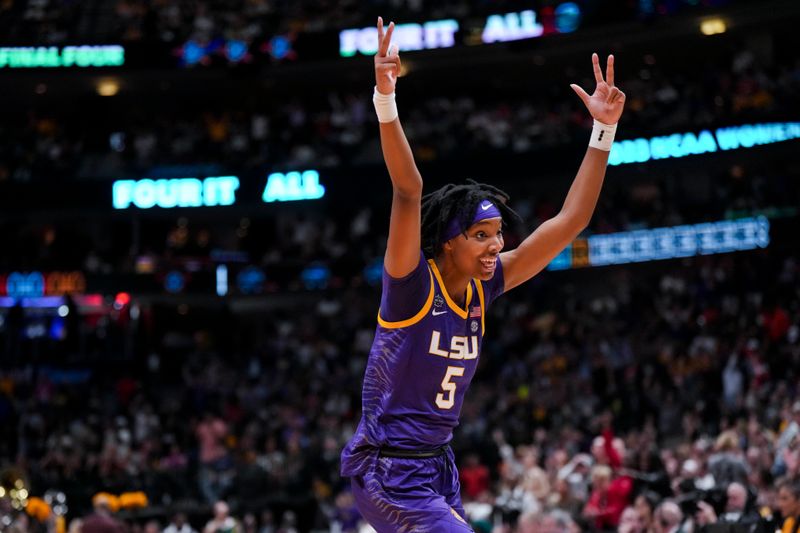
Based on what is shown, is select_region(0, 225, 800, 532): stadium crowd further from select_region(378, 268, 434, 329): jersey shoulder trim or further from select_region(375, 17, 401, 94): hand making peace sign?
select_region(375, 17, 401, 94): hand making peace sign

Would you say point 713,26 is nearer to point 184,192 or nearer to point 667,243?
point 667,243

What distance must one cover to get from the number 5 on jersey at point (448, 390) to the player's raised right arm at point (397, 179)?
51 cm

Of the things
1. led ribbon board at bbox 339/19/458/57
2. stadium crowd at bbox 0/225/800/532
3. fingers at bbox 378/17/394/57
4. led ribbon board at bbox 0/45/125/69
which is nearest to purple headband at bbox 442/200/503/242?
fingers at bbox 378/17/394/57

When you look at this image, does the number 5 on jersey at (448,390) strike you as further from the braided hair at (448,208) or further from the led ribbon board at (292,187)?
the led ribbon board at (292,187)

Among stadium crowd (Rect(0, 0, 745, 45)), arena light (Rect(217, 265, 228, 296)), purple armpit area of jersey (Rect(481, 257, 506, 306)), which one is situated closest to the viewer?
purple armpit area of jersey (Rect(481, 257, 506, 306))

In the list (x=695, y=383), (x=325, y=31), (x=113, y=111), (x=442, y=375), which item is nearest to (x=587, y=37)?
(x=325, y=31)

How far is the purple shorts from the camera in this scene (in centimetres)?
469

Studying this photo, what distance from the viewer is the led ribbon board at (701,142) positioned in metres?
23.1

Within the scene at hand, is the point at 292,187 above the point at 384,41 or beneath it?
above

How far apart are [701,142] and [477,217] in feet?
67.4

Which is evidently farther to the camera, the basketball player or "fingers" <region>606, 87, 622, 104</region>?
"fingers" <region>606, 87, 622, 104</region>

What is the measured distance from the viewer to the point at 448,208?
4.96 m

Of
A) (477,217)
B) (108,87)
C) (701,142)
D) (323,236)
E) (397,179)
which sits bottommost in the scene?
(477,217)

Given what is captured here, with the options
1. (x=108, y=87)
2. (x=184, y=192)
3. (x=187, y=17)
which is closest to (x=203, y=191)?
(x=184, y=192)
